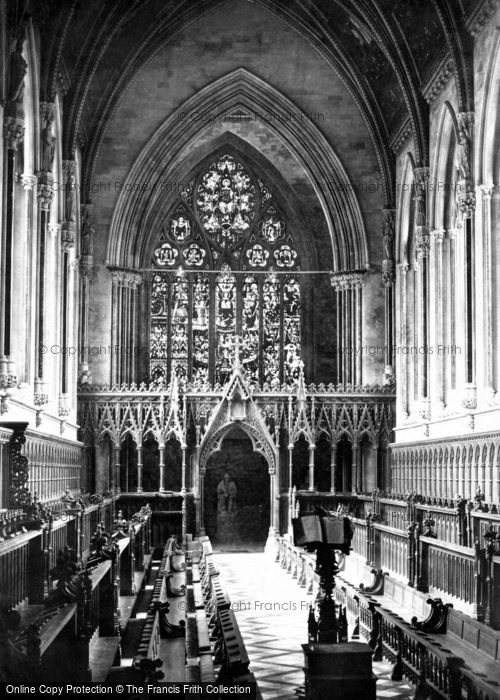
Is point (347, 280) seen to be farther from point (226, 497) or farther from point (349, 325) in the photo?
point (226, 497)

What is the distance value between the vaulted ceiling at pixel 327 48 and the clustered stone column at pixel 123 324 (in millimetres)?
3416

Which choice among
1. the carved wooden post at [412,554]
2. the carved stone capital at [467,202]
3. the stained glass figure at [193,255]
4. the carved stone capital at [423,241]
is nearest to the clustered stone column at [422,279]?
the carved stone capital at [423,241]

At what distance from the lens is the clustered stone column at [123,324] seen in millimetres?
29047

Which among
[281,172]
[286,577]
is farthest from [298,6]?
[286,577]

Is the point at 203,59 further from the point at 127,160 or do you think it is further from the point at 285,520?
the point at 285,520

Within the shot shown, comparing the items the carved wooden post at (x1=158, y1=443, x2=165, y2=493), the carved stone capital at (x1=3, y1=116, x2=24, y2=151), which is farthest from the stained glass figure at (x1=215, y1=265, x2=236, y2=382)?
the carved stone capital at (x1=3, y1=116, x2=24, y2=151)

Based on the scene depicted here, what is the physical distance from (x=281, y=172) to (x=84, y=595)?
25133 millimetres

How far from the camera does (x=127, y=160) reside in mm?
29875

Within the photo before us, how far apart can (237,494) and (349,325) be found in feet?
19.2

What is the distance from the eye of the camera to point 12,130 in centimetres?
1784

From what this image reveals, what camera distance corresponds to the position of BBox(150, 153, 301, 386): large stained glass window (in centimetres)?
3189

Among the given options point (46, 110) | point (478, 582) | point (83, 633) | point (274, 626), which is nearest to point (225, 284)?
point (46, 110)

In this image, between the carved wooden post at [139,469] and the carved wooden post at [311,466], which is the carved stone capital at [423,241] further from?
the carved wooden post at [139,469]

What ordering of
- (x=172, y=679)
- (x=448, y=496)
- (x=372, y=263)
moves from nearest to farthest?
(x=172, y=679)
(x=448, y=496)
(x=372, y=263)
